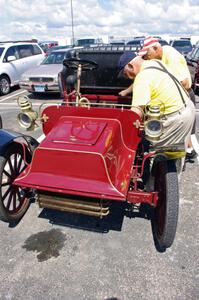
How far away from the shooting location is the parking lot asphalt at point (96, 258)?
2.39 metres

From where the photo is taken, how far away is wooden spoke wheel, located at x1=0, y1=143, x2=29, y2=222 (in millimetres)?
2996

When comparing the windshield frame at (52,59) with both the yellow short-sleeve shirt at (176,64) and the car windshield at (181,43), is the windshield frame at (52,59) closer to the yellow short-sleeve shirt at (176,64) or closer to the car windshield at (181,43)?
the yellow short-sleeve shirt at (176,64)

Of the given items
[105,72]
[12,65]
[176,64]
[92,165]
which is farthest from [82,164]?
[12,65]

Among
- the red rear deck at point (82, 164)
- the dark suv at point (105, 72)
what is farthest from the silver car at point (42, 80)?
the red rear deck at point (82, 164)

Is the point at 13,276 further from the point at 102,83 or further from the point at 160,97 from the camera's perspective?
the point at 102,83

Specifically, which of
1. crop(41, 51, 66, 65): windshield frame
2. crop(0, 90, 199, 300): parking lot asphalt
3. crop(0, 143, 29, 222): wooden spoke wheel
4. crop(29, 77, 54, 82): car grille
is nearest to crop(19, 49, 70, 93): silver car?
crop(29, 77, 54, 82): car grille

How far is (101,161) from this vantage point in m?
2.40

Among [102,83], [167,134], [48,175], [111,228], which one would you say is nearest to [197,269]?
[111,228]

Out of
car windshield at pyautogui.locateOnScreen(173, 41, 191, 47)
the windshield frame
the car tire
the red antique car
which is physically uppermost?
the red antique car

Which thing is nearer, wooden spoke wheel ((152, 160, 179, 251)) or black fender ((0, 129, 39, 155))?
wooden spoke wheel ((152, 160, 179, 251))

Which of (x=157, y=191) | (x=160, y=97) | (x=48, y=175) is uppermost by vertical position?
(x=160, y=97)

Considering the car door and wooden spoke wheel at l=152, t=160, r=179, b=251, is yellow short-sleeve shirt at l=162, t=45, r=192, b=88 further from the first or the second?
the car door

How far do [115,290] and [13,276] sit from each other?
0.91m

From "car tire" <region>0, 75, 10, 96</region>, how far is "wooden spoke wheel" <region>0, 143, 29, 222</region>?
301 inches
